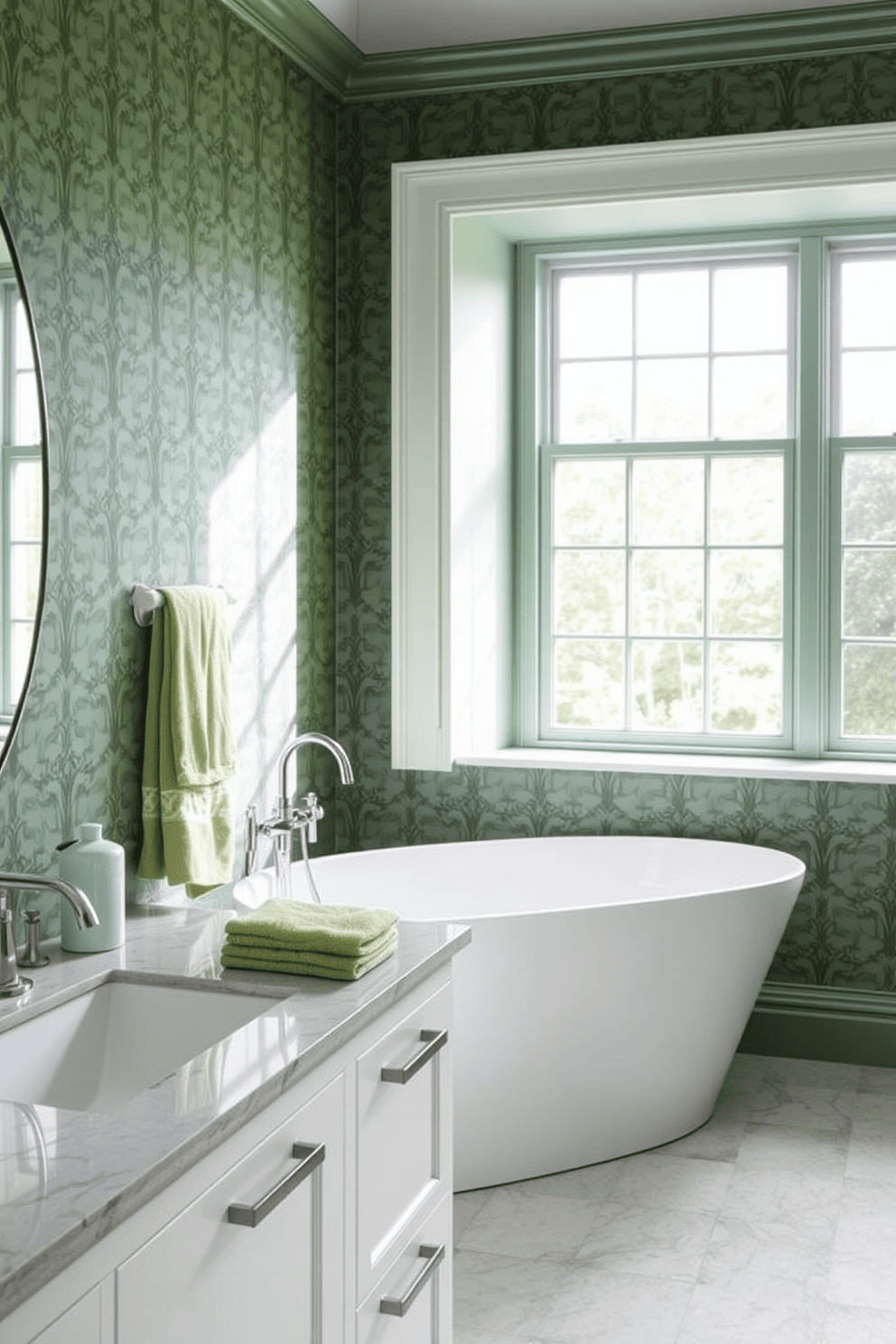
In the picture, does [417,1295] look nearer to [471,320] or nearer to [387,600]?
[387,600]

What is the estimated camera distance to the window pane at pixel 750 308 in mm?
4258

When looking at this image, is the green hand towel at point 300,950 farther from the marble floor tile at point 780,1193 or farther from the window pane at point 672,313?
the window pane at point 672,313

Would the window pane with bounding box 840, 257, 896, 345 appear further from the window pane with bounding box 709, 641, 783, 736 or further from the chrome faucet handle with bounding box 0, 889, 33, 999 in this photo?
the chrome faucet handle with bounding box 0, 889, 33, 999

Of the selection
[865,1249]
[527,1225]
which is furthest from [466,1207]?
[865,1249]

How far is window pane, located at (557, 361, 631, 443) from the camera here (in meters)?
4.42

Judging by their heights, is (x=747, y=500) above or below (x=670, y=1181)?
above

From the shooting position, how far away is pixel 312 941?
6.53 ft

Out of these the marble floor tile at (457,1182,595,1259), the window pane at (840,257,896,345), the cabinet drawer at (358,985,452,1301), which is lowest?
the marble floor tile at (457,1182,595,1259)

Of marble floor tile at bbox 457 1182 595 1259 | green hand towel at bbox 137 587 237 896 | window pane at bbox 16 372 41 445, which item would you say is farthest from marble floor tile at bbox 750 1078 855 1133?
window pane at bbox 16 372 41 445

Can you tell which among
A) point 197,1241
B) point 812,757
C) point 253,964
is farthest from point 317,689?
point 197,1241

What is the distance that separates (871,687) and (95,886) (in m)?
2.66

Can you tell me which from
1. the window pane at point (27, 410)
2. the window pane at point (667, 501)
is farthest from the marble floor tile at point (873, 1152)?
the window pane at point (27, 410)

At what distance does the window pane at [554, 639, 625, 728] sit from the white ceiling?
178cm

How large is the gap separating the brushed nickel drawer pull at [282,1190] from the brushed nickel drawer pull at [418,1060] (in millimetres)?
236
